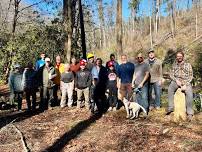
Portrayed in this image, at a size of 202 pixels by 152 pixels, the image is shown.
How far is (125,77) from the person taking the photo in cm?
1438

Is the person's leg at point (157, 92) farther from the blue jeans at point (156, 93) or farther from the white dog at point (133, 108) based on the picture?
the white dog at point (133, 108)

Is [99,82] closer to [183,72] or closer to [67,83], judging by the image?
[67,83]

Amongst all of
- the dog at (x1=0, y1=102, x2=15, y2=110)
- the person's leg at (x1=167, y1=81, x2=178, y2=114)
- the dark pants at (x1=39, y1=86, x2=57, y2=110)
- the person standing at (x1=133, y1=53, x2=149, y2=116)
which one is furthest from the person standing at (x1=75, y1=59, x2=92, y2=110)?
the person's leg at (x1=167, y1=81, x2=178, y2=114)

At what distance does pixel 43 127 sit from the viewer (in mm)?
13016

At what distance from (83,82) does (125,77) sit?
1.64m

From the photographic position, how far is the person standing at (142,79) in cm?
1374

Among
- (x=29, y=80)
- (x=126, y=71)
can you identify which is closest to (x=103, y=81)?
(x=126, y=71)

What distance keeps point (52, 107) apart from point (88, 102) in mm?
1433

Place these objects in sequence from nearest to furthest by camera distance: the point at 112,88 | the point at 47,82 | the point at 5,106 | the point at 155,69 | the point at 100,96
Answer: the point at 155,69, the point at 112,88, the point at 100,96, the point at 47,82, the point at 5,106

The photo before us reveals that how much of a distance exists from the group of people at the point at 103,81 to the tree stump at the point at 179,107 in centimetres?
13

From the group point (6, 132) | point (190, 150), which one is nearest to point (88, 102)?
point (6, 132)

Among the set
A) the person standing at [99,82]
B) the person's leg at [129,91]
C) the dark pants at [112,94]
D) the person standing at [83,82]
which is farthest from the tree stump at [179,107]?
the person standing at [83,82]

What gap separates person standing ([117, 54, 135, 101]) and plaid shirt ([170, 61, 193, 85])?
188cm

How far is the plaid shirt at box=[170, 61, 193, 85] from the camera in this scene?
41.4ft
